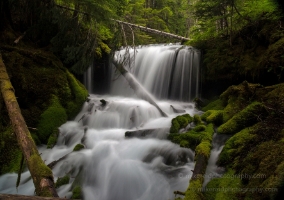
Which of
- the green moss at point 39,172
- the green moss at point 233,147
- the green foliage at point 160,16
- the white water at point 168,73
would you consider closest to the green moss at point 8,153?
the green moss at point 39,172

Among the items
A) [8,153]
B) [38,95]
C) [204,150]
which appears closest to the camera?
[204,150]

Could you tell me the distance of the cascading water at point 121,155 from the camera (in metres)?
4.57

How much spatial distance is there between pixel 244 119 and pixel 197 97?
4.78 meters

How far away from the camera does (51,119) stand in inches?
273

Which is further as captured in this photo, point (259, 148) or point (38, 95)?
point (38, 95)

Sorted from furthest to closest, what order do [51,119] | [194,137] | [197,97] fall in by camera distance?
[197,97] < [51,119] < [194,137]

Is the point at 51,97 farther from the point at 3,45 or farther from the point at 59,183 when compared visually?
the point at 59,183

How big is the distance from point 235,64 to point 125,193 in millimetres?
6083

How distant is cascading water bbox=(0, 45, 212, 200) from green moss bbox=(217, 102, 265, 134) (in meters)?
1.12

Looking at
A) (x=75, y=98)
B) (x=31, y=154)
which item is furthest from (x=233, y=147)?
(x=75, y=98)

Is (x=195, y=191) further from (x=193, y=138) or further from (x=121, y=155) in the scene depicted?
(x=121, y=155)

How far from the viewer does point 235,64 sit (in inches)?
313

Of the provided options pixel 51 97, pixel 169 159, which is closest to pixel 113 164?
pixel 169 159

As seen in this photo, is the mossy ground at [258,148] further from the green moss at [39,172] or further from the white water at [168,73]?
the white water at [168,73]
